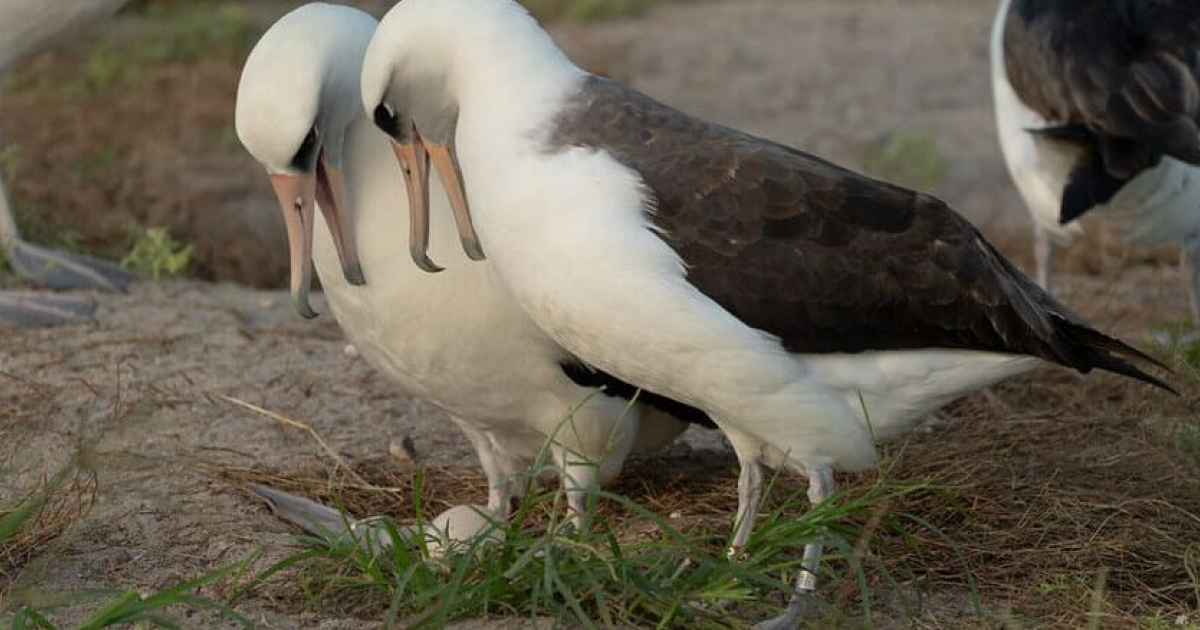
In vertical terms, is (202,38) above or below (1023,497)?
below

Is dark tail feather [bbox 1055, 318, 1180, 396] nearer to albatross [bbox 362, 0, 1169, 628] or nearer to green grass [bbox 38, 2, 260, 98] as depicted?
albatross [bbox 362, 0, 1169, 628]

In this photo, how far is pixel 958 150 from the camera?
9758 mm

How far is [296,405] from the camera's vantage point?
5930 mm

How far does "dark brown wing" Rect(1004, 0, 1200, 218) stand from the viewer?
6664 millimetres

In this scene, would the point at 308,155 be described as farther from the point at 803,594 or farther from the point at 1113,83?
the point at 1113,83

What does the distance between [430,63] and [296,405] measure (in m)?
1.79

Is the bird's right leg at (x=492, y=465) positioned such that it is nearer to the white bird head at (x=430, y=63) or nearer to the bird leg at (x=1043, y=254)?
the white bird head at (x=430, y=63)

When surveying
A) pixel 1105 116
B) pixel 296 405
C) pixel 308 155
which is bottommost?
pixel 296 405

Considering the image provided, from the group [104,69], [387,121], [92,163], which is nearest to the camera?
[387,121]

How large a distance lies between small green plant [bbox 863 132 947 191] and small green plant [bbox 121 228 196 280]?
3.44 m

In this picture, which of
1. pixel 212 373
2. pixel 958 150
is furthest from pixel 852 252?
pixel 958 150

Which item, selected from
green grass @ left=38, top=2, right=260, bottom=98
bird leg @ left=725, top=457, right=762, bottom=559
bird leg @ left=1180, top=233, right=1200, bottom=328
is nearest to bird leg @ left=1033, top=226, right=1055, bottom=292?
bird leg @ left=1180, top=233, right=1200, bottom=328

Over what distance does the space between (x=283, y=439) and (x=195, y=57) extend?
6161 mm

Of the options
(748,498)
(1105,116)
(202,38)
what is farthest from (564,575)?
(202,38)
